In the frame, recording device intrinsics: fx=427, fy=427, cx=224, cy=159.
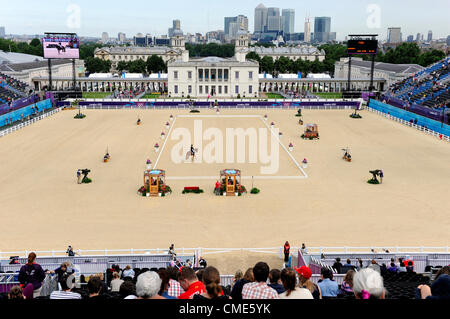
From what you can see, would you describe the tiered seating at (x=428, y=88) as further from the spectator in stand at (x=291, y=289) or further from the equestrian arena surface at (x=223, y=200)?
the spectator in stand at (x=291, y=289)

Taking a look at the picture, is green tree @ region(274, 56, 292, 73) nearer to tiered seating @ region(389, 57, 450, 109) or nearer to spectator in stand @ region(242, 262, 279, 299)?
tiered seating @ region(389, 57, 450, 109)

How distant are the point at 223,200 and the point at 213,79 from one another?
72.2 m

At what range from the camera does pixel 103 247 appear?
20641mm

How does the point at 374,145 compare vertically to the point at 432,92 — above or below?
below

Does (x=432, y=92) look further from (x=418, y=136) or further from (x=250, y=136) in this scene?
(x=250, y=136)

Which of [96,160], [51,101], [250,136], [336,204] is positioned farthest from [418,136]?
[51,101]

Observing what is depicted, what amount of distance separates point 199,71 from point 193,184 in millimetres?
70067

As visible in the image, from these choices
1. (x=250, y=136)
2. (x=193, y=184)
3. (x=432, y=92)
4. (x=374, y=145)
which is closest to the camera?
(x=193, y=184)

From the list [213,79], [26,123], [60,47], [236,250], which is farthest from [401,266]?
[213,79]

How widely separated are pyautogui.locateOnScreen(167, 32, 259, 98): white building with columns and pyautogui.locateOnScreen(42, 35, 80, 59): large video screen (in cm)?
2451

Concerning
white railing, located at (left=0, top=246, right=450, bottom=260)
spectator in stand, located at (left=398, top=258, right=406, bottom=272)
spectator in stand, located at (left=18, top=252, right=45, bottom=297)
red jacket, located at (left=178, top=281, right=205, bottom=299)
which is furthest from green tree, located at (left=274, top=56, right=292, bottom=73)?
red jacket, located at (left=178, top=281, right=205, bottom=299)

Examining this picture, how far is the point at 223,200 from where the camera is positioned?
2819 cm
